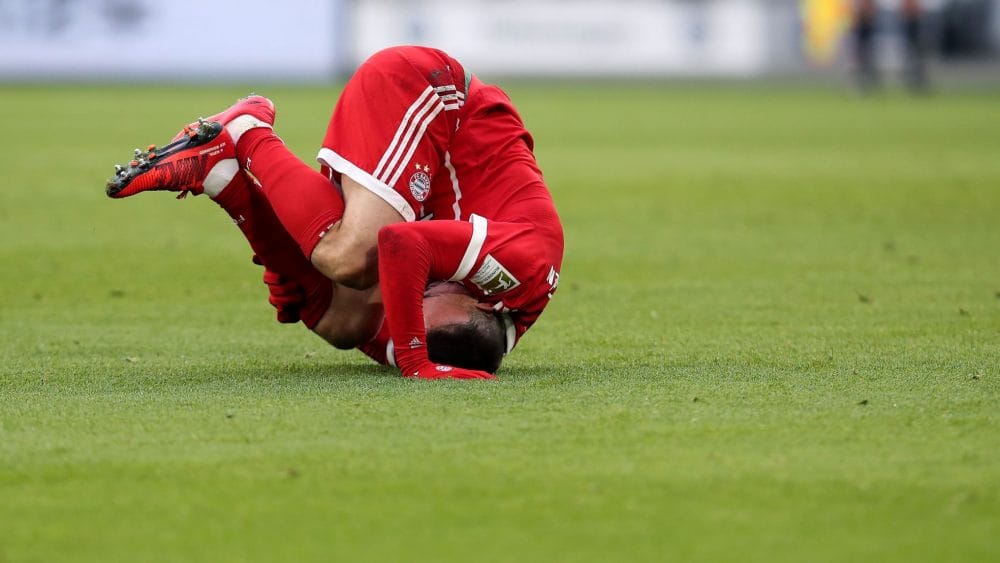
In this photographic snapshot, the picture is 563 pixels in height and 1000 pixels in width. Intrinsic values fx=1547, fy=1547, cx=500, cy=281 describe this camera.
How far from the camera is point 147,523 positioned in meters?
3.68

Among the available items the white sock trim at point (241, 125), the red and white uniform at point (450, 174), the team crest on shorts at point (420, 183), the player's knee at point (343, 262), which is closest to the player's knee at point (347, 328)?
Answer: the player's knee at point (343, 262)

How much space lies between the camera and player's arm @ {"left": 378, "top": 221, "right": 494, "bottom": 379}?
5.35 m

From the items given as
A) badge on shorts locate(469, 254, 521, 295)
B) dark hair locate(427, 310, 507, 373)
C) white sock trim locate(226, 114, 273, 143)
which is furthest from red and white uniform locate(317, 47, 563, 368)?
white sock trim locate(226, 114, 273, 143)

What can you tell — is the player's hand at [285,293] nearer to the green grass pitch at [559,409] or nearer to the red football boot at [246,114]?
the green grass pitch at [559,409]

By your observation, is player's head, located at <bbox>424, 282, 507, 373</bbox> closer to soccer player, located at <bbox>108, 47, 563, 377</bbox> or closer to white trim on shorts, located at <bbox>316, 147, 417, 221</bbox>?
soccer player, located at <bbox>108, 47, 563, 377</bbox>

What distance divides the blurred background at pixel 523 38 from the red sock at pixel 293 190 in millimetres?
22871

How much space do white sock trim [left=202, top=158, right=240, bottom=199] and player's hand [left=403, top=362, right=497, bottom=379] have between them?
1.02 metres

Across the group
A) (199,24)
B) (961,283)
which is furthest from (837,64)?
(961,283)

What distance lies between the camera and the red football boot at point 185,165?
18.1ft

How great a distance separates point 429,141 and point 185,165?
0.91 metres

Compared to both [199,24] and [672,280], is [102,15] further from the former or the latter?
[672,280]

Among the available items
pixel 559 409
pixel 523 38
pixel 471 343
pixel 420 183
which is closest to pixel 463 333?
pixel 471 343

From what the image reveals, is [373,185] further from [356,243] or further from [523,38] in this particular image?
[523,38]

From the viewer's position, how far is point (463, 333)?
5531 mm
